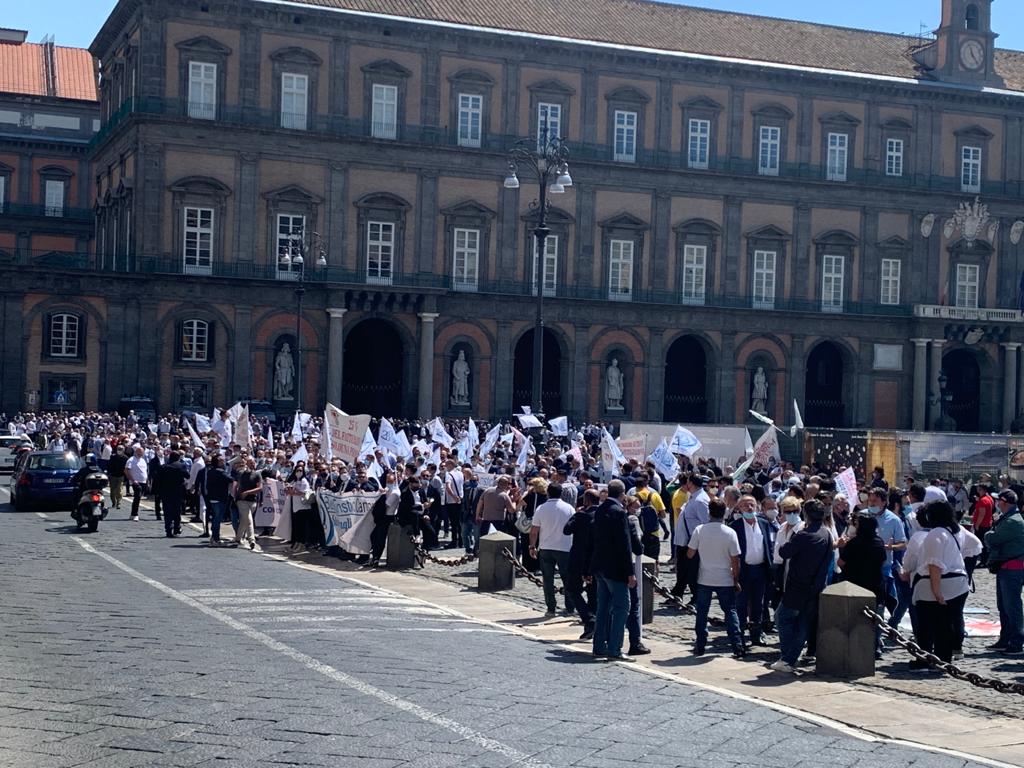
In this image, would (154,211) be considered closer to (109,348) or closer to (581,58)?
(109,348)

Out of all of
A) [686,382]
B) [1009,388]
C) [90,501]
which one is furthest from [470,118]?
[90,501]

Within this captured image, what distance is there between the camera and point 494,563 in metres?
20.2

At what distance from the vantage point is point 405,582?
69.4ft

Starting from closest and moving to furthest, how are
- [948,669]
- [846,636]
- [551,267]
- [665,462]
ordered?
[948,669], [846,636], [665,462], [551,267]

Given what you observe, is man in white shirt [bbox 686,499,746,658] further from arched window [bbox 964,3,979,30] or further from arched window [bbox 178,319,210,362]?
arched window [bbox 964,3,979,30]

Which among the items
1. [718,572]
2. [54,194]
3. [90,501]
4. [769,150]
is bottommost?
[90,501]

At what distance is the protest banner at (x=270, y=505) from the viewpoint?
84.7ft

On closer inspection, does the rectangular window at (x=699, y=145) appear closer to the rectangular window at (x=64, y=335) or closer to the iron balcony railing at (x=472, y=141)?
the iron balcony railing at (x=472, y=141)

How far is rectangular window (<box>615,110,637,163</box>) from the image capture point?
2436 inches

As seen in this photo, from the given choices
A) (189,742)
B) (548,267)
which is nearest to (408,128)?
(548,267)

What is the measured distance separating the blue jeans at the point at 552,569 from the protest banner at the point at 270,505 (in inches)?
359

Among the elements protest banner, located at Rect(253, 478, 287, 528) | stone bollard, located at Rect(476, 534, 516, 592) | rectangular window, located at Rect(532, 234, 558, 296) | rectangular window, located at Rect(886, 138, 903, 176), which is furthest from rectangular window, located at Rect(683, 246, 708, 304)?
stone bollard, located at Rect(476, 534, 516, 592)

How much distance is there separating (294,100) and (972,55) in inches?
A: 1216

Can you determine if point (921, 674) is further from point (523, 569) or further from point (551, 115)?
point (551, 115)
